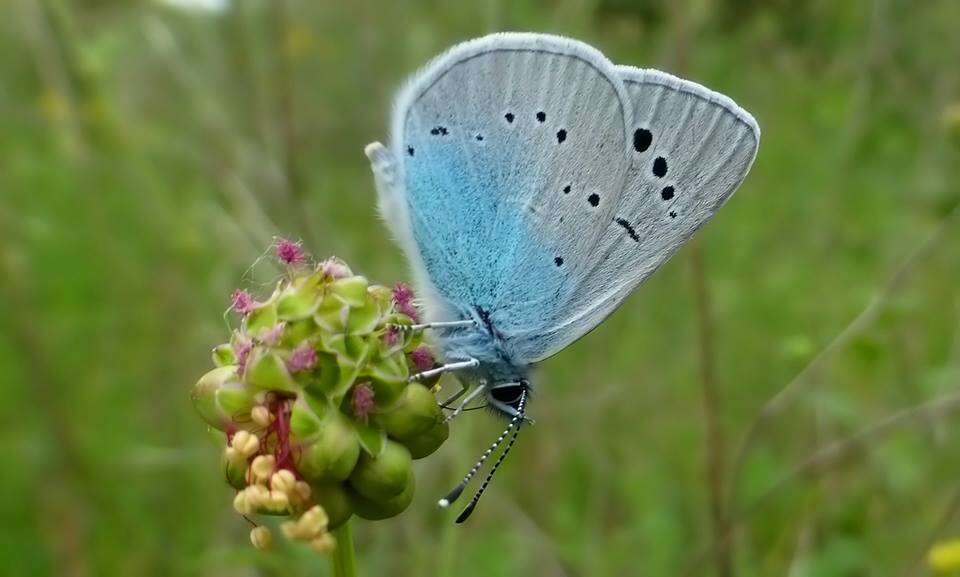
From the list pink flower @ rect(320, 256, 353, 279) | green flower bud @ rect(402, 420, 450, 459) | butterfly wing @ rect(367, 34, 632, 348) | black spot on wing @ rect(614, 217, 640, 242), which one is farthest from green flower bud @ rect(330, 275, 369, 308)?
black spot on wing @ rect(614, 217, 640, 242)

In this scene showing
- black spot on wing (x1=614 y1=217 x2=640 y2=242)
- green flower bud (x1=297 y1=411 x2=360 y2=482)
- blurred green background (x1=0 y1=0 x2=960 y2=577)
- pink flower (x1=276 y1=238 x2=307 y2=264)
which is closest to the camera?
green flower bud (x1=297 y1=411 x2=360 y2=482)

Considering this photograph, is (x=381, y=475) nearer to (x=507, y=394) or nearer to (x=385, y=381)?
(x=385, y=381)

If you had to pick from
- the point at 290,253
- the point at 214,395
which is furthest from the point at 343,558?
the point at 290,253

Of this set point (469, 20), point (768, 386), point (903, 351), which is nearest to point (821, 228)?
point (768, 386)

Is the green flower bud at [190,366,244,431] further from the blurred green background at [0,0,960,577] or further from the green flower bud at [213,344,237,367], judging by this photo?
the blurred green background at [0,0,960,577]

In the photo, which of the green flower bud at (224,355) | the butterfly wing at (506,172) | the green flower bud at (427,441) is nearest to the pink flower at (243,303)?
the green flower bud at (224,355)

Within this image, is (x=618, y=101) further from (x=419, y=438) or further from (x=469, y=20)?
(x=469, y=20)
